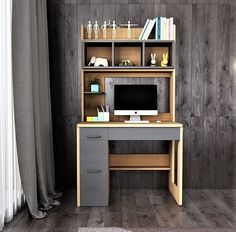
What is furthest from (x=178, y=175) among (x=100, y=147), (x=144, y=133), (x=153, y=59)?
(x=153, y=59)

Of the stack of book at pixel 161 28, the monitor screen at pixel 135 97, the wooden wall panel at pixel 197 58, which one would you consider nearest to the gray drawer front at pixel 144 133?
the monitor screen at pixel 135 97

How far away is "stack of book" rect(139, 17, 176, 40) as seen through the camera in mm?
4297

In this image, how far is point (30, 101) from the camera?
3.46m

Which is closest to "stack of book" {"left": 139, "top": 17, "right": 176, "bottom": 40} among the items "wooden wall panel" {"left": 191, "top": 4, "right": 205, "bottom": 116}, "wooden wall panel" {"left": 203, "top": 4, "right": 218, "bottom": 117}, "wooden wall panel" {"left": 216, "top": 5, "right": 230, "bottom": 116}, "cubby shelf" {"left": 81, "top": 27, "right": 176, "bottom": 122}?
"cubby shelf" {"left": 81, "top": 27, "right": 176, "bottom": 122}

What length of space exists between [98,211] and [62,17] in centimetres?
229

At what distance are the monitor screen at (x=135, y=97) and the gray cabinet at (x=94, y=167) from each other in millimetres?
630

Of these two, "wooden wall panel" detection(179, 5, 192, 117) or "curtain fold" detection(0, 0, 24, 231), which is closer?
"curtain fold" detection(0, 0, 24, 231)

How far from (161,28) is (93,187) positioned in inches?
73.9

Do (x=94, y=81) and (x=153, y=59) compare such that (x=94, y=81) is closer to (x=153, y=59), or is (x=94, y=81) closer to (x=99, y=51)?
(x=99, y=51)

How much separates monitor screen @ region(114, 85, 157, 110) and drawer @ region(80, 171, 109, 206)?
0.88m

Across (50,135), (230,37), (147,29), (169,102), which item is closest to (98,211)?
(50,135)

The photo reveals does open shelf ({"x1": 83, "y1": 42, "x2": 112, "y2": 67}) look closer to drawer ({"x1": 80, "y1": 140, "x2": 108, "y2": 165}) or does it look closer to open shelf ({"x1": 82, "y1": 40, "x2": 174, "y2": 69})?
open shelf ({"x1": 82, "y1": 40, "x2": 174, "y2": 69})

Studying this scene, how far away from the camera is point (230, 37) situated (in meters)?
4.62

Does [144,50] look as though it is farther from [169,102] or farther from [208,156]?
[208,156]
